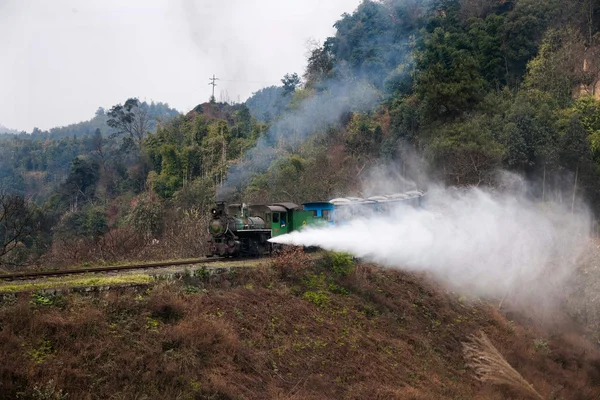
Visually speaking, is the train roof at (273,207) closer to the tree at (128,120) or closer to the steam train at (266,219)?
the steam train at (266,219)

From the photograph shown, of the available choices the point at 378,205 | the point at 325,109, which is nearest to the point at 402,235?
the point at 378,205

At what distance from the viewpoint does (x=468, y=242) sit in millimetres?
26750

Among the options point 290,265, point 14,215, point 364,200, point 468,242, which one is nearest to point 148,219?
point 14,215

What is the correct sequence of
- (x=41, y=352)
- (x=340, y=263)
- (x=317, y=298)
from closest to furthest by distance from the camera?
(x=41, y=352), (x=317, y=298), (x=340, y=263)

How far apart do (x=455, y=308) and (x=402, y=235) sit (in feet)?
16.1

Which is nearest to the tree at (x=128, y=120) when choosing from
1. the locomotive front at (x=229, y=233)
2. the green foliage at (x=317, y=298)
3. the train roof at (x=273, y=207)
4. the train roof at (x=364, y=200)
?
the train roof at (x=364, y=200)

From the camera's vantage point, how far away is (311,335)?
14984 millimetres

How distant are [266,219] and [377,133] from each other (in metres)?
26.8

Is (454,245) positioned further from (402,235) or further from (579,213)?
(579,213)

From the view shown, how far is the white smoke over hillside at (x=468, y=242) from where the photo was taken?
24.0 meters

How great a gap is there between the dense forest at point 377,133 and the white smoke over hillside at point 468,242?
3.43m

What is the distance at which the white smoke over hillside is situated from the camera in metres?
24.0

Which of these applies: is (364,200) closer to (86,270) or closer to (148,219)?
(148,219)

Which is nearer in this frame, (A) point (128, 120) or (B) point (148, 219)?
(B) point (148, 219)
